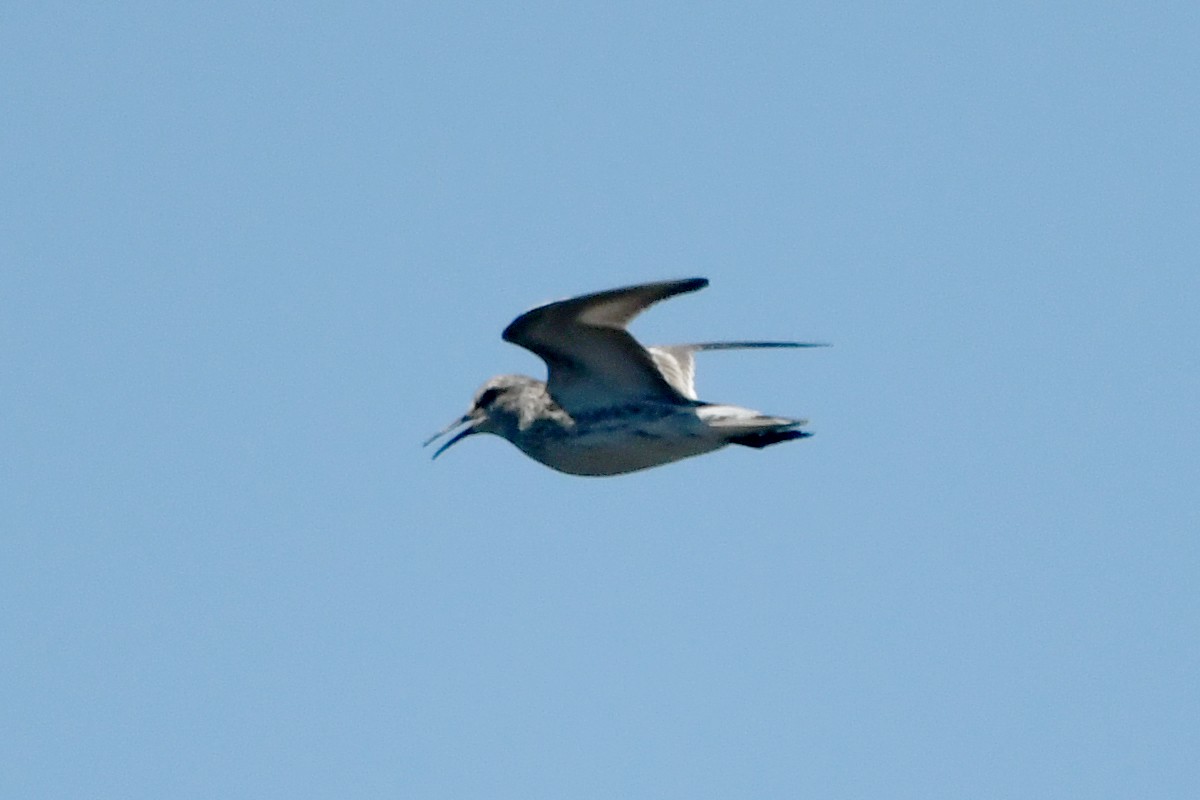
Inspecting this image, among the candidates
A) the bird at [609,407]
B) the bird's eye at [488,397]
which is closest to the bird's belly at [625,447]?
the bird at [609,407]

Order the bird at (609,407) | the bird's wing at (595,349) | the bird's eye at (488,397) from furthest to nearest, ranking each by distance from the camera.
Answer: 1. the bird's eye at (488,397)
2. the bird at (609,407)
3. the bird's wing at (595,349)

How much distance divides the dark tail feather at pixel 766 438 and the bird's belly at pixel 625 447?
0.61 feet

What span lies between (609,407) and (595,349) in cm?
76

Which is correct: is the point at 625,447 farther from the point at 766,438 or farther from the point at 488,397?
the point at 488,397

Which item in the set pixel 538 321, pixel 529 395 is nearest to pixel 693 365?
pixel 529 395

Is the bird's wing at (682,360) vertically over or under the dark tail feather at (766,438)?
over

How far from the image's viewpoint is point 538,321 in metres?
18.5

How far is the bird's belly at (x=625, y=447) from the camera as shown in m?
19.2

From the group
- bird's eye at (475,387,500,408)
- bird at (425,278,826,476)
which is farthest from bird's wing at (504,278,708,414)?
bird's eye at (475,387,500,408)

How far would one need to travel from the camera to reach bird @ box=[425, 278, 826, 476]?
18.6 meters

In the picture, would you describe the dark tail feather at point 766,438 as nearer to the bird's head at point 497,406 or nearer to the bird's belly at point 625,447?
the bird's belly at point 625,447

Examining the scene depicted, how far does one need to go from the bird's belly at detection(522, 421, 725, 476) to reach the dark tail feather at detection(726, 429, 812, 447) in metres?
0.19

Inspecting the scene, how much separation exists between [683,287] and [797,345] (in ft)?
6.16

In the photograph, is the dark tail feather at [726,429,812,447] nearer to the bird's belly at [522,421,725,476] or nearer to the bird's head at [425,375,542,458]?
the bird's belly at [522,421,725,476]
